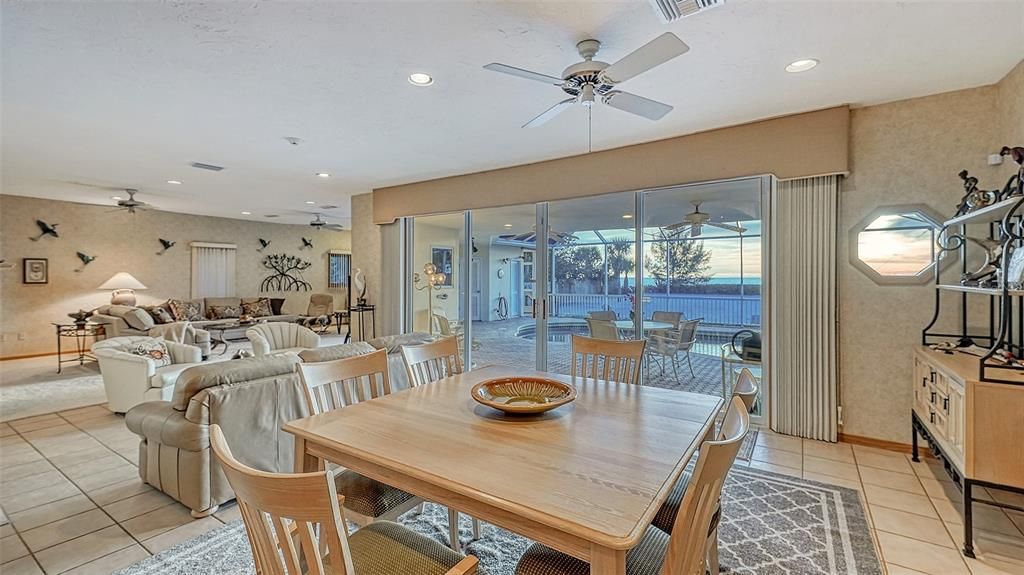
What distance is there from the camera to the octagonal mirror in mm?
3207

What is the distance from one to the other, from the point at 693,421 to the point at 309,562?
55.3 inches

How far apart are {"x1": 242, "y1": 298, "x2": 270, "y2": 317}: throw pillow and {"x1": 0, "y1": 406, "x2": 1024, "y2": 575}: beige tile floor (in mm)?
5478

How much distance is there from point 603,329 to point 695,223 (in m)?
1.43

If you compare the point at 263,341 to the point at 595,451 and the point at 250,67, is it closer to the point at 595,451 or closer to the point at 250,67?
the point at 250,67

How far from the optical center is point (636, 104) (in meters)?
2.53

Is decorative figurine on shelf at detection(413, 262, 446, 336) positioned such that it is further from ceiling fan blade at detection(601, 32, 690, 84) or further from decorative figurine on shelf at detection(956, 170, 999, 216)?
decorative figurine on shelf at detection(956, 170, 999, 216)

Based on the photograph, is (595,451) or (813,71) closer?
(595,451)

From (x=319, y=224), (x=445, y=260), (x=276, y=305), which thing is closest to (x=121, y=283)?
(x=276, y=305)

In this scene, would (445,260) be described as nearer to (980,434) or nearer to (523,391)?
(523,391)

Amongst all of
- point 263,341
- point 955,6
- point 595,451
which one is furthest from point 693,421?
point 263,341

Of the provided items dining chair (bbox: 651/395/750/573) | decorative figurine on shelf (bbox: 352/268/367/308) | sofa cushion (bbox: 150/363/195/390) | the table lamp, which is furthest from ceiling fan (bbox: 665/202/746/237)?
the table lamp

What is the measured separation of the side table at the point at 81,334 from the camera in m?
6.69

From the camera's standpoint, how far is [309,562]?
942 mm

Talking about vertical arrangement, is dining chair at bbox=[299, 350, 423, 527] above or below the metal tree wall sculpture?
below
